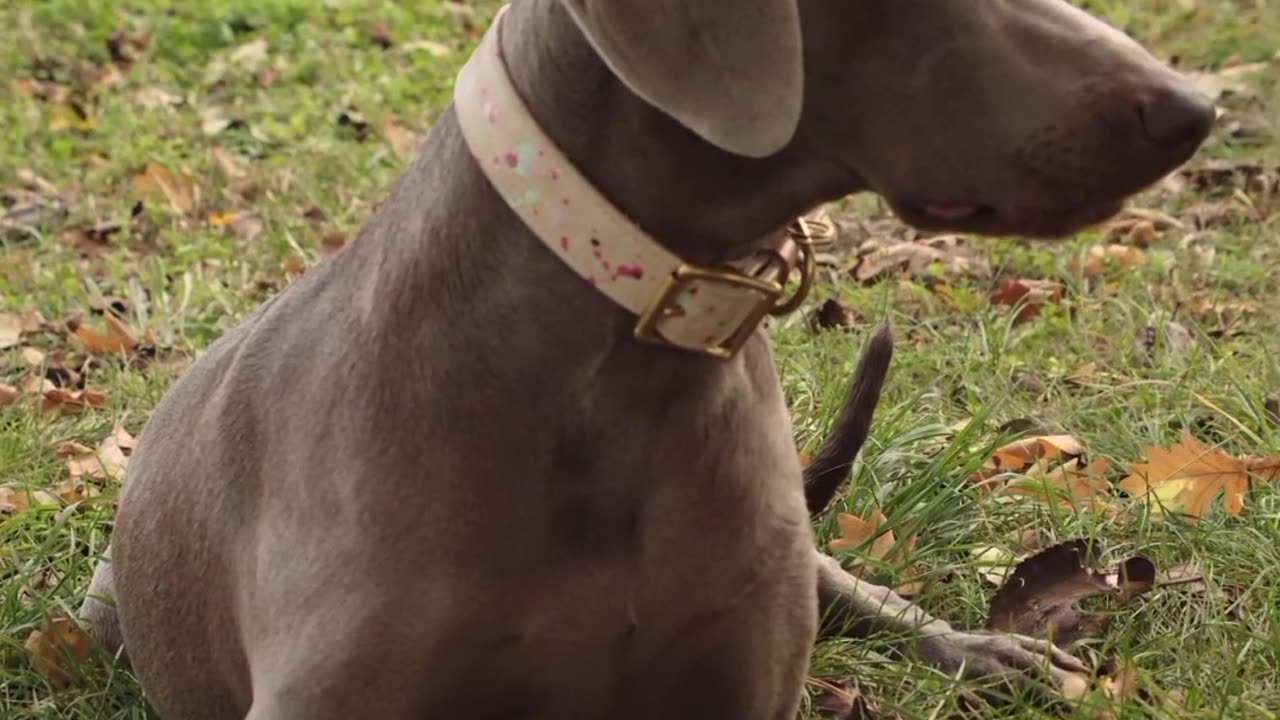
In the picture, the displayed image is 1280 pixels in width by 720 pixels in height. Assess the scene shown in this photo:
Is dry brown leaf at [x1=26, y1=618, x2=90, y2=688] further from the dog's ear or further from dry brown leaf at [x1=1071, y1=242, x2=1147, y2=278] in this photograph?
dry brown leaf at [x1=1071, y1=242, x2=1147, y2=278]

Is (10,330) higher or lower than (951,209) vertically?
lower

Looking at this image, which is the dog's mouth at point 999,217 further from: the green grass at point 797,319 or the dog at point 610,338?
the green grass at point 797,319

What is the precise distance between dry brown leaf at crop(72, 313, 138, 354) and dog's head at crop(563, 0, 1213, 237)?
306cm

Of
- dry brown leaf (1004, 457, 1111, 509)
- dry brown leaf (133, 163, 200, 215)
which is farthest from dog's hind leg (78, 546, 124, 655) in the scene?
dry brown leaf (133, 163, 200, 215)

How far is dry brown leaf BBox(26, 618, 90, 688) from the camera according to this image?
329 centimetres

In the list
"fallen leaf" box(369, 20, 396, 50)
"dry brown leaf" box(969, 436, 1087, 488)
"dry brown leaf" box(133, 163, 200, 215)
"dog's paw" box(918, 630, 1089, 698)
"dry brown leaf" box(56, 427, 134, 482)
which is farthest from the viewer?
"fallen leaf" box(369, 20, 396, 50)

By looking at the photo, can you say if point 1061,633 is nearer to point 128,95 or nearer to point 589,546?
point 589,546

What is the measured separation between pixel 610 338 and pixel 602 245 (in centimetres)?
13

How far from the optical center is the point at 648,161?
220 centimetres

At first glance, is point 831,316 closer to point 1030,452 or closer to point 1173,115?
point 1030,452

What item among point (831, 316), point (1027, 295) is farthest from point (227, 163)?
point (1027, 295)

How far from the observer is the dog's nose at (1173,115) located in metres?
2.03

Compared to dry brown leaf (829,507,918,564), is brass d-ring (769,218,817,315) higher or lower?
higher

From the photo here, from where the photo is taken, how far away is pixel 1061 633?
3.21 m
